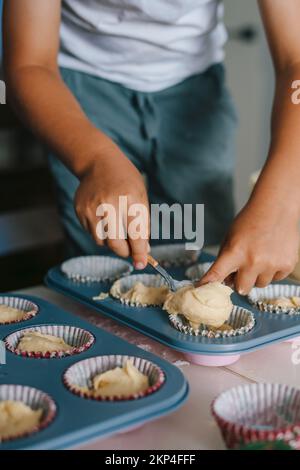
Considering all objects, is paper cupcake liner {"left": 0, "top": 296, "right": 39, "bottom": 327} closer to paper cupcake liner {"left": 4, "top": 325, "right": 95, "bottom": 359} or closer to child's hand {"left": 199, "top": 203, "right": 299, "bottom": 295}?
paper cupcake liner {"left": 4, "top": 325, "right": 95, "bottom": 359}

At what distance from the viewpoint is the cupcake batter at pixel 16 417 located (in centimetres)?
75

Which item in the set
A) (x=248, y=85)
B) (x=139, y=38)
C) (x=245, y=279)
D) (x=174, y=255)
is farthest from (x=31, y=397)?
(x=248, y=85)

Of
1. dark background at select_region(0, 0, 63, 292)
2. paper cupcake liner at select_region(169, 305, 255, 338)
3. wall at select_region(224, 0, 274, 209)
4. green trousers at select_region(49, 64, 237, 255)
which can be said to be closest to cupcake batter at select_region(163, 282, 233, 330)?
paper cupcake liner at select_region(169, 305, 255, 338)

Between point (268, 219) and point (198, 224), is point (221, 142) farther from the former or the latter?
point (268, 219)

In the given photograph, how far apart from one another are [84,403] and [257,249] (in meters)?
0.35

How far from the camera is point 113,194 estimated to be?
0.99 m

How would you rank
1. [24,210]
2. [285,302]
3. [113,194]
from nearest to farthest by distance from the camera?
[113,194], [285,302], [24,210]

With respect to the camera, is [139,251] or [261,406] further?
[139,251]

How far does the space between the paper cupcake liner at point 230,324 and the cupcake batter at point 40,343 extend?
158 mm

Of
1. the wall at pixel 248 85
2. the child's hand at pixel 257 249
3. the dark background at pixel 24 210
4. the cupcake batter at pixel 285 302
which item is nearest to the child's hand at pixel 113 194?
the child's hand at pixel 257 249

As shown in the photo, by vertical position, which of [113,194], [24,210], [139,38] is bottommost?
[24,210]

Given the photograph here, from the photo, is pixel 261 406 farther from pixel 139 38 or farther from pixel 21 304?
pixel 139 38

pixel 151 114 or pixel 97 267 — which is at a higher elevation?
pixel 151 114
